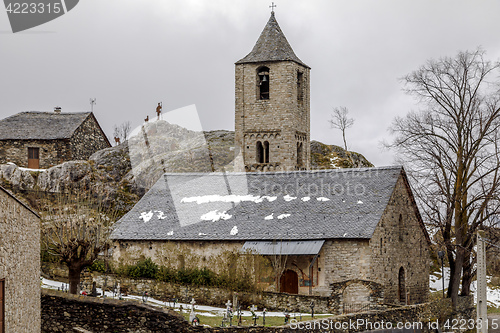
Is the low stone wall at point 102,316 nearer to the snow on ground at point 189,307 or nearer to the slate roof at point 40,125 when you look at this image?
the snow on ground at point 189,307

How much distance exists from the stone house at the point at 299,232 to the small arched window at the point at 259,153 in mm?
11940

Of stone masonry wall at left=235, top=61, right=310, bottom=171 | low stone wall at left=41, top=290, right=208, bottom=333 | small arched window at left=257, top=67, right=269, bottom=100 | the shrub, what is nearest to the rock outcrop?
stone masonry wall at left=235, top=61, right=310, bottom=171


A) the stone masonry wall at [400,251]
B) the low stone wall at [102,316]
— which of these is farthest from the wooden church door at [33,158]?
the low stone wall at [102,316]

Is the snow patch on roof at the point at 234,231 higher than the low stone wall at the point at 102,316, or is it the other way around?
the snow patch on roof at the point at 234,231

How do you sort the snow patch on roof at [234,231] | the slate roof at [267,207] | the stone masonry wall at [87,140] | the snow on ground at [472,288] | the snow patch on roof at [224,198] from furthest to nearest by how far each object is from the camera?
the stone masonry wall at [87,140] → the snow on ground at [472,288] → the snow patch on roof at [224,198] → the snow patch on roof at [234,231] → the slate roof at [267,207]

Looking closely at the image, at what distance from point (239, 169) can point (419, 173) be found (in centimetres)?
2212

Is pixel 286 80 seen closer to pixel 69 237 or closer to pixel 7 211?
pixel 69 237

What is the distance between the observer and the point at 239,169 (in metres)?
56.5

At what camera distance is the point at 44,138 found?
58062 millimetres

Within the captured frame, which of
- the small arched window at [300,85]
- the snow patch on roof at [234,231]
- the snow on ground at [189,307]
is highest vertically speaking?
Result: the small arched window at [300,85]

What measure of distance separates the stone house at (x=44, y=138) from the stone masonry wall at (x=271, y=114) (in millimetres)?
13174

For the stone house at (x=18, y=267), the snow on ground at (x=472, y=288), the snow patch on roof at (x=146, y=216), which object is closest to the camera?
the stone house at (x=18, y=267)

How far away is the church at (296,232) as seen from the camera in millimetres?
36438

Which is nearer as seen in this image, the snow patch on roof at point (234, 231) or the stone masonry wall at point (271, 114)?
the snow patch on roof at point (234, 231)
